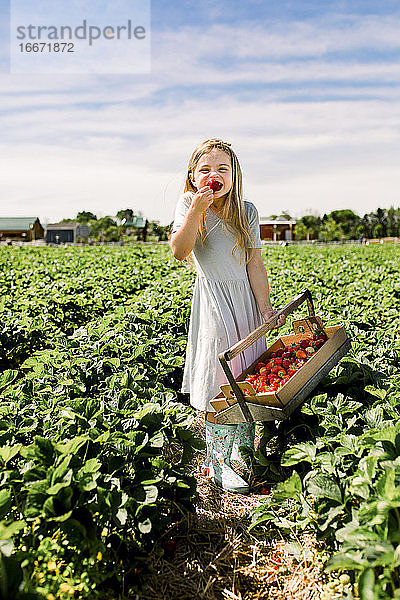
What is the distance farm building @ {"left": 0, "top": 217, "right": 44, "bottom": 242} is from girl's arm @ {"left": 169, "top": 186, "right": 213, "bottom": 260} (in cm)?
8252

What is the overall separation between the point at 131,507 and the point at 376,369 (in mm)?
1619

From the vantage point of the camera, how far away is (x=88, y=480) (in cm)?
187

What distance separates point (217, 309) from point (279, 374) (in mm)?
584

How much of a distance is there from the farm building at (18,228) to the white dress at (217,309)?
82305 mm

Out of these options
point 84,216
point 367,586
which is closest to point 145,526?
point 367,586

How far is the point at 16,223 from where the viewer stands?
282 ft

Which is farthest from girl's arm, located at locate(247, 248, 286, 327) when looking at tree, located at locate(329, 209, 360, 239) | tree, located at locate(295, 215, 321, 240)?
tree, located at locate(329, 209, 360, 239)

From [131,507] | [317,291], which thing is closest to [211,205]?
[131,507]

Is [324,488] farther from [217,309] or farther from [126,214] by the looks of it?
[126,214]

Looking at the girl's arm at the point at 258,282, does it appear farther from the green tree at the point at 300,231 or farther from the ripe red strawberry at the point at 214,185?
the green tree at the point at 300,231

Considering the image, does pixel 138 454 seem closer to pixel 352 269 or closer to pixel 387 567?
pixel 387 567

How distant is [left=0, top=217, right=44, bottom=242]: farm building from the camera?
8322cm

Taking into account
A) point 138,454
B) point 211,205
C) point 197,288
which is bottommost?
point 138,454

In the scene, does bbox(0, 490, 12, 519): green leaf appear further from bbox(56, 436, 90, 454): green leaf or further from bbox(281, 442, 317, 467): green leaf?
bbox(281, 442, 317, 467): green leaf
